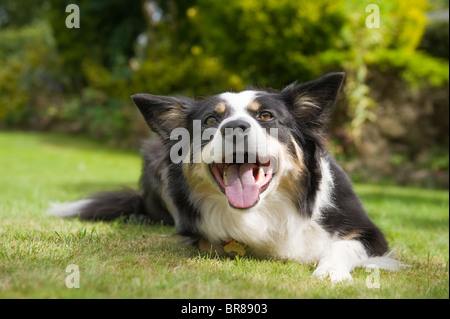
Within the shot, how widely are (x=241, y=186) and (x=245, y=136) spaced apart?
1.25 ft

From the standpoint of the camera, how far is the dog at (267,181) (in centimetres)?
334

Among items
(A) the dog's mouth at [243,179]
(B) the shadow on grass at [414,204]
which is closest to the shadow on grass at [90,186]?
(B) the shadow on grass at [414,204]

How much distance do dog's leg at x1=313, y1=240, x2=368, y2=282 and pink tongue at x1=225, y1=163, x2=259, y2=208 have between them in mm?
630

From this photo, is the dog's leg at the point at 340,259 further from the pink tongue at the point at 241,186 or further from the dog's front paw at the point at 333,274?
the pink tongue at the point at 241,186

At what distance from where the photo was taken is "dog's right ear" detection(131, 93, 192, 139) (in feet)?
12.4

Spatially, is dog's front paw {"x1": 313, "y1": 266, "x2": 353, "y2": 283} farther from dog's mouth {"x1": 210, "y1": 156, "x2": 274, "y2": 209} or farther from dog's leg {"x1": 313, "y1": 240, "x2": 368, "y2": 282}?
dog's mouth {"x1": 210, "y1": 156, "x2": 274, "y2": 209}

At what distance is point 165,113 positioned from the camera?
3.85 m

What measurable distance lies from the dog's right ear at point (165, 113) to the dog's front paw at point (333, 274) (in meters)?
1.54

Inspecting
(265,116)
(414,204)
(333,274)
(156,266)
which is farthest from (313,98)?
(414,204)

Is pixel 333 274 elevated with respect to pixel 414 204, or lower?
elevated

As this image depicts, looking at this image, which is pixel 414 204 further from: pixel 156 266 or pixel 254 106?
pixel 156 266

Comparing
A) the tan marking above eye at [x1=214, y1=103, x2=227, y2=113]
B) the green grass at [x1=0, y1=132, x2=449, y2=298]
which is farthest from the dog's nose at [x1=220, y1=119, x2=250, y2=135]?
the green grass at [x1=0, y1=132, x2=449, y2=298]
